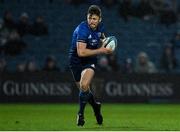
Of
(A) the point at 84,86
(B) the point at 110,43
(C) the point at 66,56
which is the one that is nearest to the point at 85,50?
(B) the point at 110,43

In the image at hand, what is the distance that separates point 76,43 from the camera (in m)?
12.0

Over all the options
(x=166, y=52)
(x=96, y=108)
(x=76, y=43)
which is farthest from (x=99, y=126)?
(x=166, y=52)

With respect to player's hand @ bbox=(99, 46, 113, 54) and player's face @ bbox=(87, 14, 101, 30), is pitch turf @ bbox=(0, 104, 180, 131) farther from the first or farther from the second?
player's face @ bbox=(87, 14, 101, 30)

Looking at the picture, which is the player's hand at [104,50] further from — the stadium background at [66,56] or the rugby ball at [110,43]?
the stadium background at [66,56]

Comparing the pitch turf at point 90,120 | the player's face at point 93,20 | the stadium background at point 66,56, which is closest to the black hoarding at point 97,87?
the stadium background at point 66,56

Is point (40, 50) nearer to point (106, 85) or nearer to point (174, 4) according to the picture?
point (106, 85)

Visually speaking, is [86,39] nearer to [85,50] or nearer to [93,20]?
[85,50]

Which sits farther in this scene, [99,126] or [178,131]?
[99,126]

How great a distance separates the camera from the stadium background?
22641 mm

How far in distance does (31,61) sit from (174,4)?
6.49 metres

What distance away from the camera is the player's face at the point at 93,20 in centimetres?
1160

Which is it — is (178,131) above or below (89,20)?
below

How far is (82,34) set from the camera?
11781 mm

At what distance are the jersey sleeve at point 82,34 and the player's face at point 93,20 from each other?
152 millimetres
